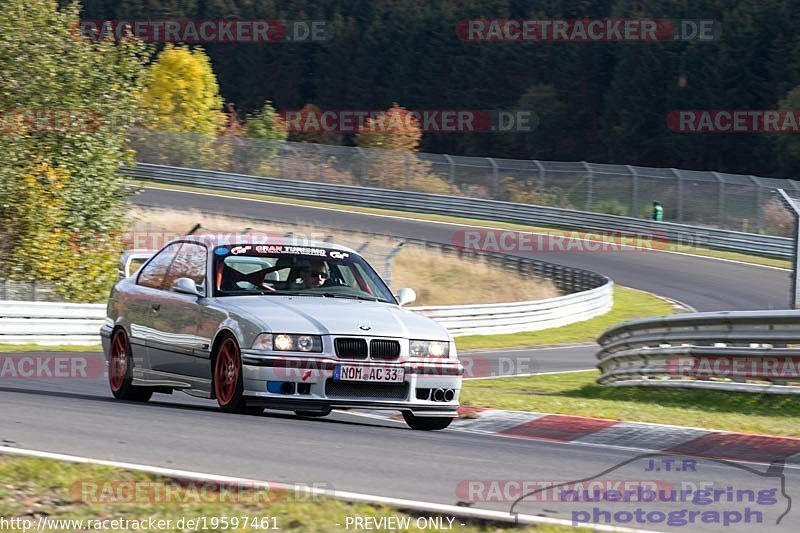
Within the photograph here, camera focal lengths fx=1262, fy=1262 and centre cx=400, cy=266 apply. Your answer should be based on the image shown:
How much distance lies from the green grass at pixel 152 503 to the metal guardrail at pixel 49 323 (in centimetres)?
1486

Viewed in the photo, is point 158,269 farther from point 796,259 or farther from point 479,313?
point 479,313

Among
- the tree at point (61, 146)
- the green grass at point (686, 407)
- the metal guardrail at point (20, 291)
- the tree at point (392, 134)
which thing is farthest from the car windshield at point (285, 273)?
the tree at point (392, 134)

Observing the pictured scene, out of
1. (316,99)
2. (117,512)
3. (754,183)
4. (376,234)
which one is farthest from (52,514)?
(316,99)

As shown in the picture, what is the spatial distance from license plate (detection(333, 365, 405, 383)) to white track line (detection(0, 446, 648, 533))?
2.54 meters

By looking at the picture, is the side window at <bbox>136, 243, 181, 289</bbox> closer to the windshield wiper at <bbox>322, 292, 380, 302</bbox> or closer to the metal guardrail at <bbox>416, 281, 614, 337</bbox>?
the windshield wiper at <bbox>322, 292, 380, 302</bbox>

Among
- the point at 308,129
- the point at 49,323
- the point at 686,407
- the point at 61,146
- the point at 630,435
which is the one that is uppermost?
the point at 308,129

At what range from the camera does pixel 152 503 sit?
5.71m

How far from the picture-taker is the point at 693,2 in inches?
3103

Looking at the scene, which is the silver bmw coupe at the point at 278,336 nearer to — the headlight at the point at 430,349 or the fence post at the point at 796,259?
the headlight at the point at 430,349

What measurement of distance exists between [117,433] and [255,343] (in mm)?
1417

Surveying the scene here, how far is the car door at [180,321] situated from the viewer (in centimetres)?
988

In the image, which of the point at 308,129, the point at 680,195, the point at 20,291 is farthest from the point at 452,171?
the point at 308,129

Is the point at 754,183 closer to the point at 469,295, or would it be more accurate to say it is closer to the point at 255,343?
the point at 469,295

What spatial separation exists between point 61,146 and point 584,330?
13703 millimetres
